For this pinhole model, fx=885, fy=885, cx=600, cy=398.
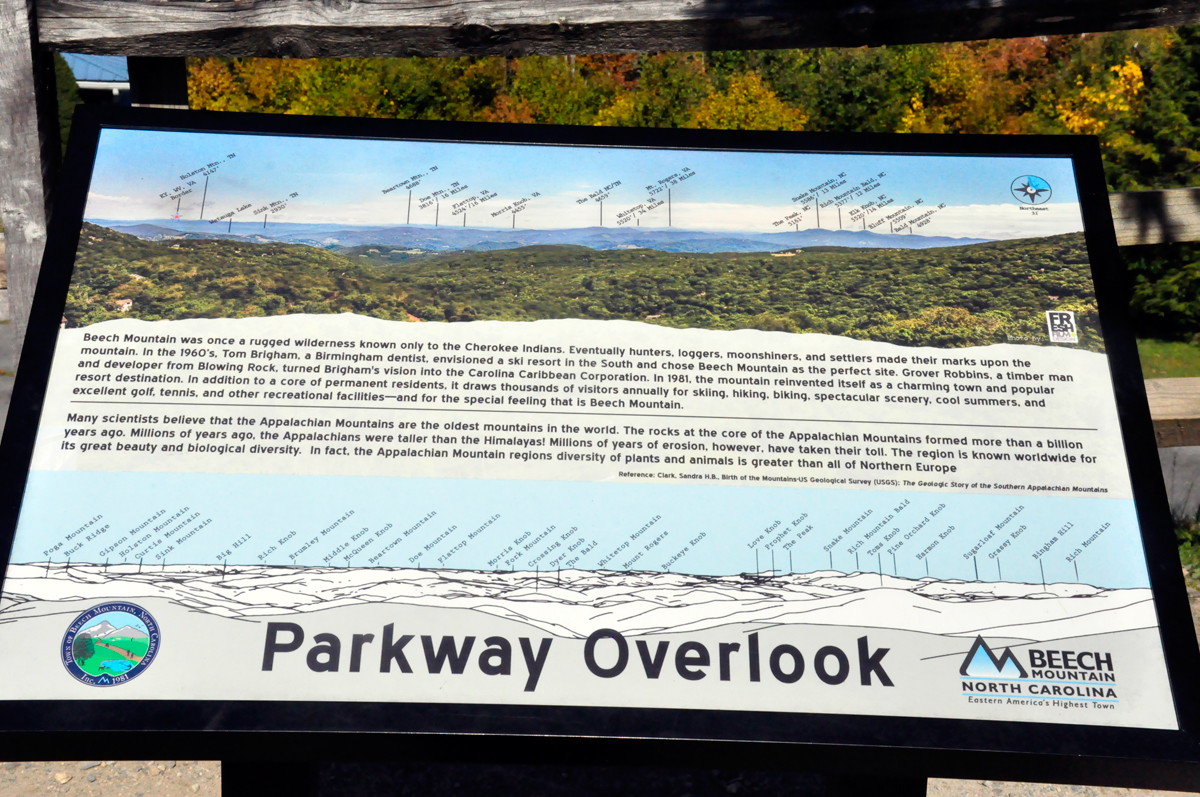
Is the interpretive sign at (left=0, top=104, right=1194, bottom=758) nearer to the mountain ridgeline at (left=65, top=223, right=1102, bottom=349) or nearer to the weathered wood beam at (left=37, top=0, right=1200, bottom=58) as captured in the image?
the mountain ridgeline at (left=65, top=223, right=1102, bottom=349)

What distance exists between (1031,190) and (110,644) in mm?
2320

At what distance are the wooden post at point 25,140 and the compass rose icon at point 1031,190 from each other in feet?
8.74

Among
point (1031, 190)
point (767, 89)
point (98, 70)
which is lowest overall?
point (1031, 190)

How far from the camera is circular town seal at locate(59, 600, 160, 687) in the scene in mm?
1646

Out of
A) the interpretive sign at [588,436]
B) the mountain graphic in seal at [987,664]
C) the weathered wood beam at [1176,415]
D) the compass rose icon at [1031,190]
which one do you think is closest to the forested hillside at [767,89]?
the weathered wood beam at [1176,415]

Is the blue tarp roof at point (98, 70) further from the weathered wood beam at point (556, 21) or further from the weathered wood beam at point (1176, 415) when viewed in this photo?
the weathered wood beam at point (1176, 415)

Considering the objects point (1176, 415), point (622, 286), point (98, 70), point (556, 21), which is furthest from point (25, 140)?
point (98, 70)

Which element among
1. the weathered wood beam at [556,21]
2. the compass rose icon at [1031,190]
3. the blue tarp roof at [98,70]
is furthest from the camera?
the blue tarp roof at [98,70]

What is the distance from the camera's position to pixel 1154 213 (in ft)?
10.9

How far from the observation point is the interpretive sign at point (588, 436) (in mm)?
1686

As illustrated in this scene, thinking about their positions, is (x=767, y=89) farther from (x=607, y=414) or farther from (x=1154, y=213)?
(x=607, y=414)

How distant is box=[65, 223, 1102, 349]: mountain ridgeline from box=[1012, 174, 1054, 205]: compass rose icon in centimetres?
14

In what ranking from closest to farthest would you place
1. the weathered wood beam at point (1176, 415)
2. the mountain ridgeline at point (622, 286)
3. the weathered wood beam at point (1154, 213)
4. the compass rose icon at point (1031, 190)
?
the mountain ridgeline at point (622, 286) < the compass rose icon at point (1031, 190) < the weathered wood beam at point (1176, 415) < the weathered wood beam at point (1154, 213)

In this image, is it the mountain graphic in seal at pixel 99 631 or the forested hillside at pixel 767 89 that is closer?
the mountain graphic in seal at pixel 99 631
